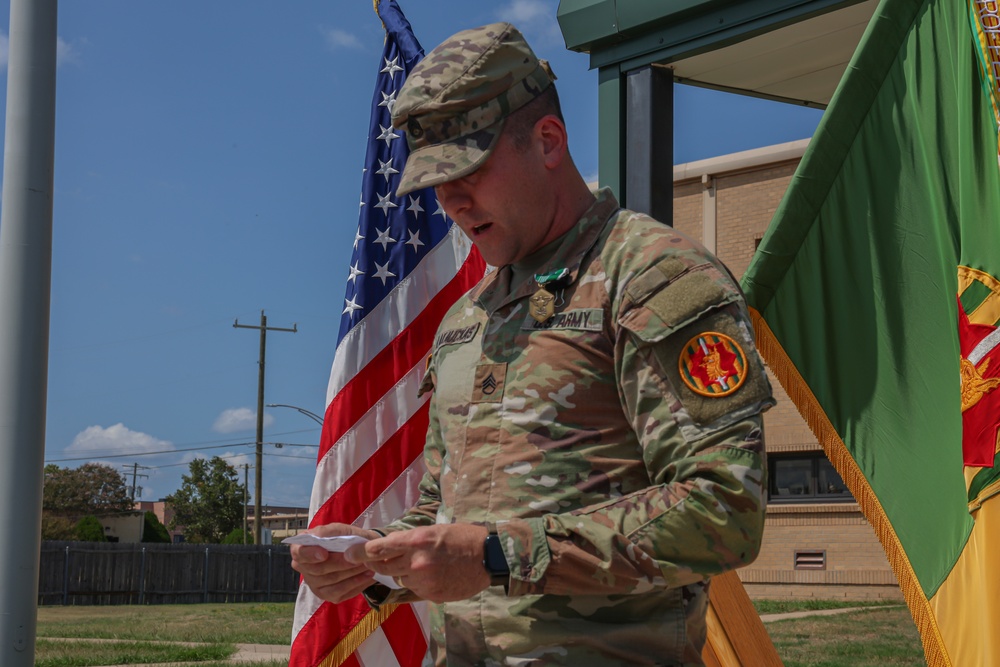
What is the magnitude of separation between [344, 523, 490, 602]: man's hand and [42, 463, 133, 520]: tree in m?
49.4

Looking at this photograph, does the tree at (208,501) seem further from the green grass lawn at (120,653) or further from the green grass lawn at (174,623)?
the green grass lawn at (120,653)

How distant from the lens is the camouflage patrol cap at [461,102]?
1.78 meters

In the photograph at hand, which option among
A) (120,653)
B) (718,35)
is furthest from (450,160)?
(120,653)

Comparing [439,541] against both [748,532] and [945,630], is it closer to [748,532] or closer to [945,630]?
[748,532]

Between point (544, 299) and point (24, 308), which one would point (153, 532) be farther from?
point (544, 299)

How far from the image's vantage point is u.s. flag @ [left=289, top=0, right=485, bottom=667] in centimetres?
410

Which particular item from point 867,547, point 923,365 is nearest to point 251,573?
point 867,547

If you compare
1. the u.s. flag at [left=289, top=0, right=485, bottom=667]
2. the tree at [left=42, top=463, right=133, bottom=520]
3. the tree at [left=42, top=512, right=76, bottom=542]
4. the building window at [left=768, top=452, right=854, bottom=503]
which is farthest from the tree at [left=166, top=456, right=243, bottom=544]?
the u.s. flag at [left=289, top=0, right=485, bottom=667]

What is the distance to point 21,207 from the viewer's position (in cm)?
359

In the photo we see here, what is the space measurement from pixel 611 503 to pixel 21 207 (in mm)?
2718

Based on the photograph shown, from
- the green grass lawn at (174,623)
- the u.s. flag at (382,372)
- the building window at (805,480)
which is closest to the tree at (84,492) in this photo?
the green grass lawn at (174,623)

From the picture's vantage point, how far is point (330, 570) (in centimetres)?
161

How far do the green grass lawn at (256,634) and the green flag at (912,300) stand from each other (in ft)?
23.7

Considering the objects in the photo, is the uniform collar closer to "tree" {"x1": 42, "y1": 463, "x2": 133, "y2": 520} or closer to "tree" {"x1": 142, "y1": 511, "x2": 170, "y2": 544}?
"tree" {"x1": 142, "y1": 511, "x2": 170, "y2": 544}
